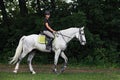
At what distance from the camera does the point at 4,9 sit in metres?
27.1

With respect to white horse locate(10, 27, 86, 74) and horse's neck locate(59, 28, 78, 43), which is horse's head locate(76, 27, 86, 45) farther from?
horse's neck locate(59, 28, 78, 43)

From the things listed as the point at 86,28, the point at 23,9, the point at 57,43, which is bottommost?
the point at 86,28

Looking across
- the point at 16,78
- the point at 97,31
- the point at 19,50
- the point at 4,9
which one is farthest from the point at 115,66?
the point at 4,9

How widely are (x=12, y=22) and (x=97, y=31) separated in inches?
240

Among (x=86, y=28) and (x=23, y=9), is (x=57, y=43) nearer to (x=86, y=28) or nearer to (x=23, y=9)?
(x=86, y=28)

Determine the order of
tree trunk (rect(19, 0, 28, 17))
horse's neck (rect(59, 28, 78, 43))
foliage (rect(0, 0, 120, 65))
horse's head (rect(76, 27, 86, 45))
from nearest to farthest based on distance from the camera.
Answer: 1. horse's head (rect(76, 27, 86, 45))
2. horse's neck (rect(59, 28, 78, 43))
3. foliage (rect(0, 0, 120, 65))
4. tree trunk (rect(19, 0, 28, 17))

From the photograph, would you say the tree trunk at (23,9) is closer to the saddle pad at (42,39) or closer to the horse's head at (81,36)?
the saddle pad at (42,39)

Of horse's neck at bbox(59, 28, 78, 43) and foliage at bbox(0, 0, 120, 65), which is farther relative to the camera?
foliage at bbox(0, 0, 120, 65)

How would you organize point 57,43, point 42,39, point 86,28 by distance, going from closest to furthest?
1. point 57,43
2. point 42,39
3. point 86,28

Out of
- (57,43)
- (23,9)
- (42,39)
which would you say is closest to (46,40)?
(42,39)

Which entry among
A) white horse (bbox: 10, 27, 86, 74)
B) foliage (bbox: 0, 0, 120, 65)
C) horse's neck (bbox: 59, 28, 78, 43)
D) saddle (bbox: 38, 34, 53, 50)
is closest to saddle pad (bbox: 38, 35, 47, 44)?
saddle (bbox: 38, 34, 53, 50)

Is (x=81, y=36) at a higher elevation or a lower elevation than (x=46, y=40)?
higher

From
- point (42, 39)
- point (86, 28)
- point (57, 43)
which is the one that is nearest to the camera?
point (57, 43)

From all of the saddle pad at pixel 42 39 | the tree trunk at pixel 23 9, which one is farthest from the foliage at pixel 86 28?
the saddle pad at pixel 42 39
